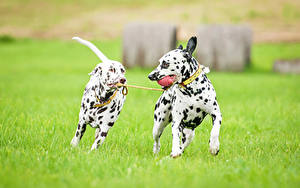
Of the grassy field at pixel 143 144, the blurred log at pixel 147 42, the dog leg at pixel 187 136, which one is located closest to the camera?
the grassy field at pixel 143 144

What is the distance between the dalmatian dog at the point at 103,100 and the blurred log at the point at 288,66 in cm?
1221

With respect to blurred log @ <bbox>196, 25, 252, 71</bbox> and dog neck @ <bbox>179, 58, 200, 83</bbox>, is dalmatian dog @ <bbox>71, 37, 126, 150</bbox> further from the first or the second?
blurred log @ <bbox>196, 25, 252, 71</bbox>

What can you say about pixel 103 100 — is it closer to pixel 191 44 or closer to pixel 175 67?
pixel 175 67

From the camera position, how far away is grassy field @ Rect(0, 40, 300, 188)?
13.9ft

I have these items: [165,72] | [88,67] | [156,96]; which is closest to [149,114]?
[156,96]

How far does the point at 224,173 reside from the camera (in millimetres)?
4461

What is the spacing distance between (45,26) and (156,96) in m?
19.8

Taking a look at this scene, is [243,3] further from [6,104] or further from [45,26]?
[6,104]

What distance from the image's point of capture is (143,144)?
20.7 ft

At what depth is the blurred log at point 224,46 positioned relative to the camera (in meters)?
16.6

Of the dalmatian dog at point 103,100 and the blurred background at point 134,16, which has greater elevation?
the blurred background at point 134,16

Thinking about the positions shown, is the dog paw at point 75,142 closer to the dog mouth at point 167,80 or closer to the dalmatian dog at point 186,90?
the dalmatian dog at point 186,90

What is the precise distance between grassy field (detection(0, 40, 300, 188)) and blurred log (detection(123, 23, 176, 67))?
3.75 meters

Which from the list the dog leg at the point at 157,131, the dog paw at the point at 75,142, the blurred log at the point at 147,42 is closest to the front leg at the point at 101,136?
the dog paw at the point at 75,142
